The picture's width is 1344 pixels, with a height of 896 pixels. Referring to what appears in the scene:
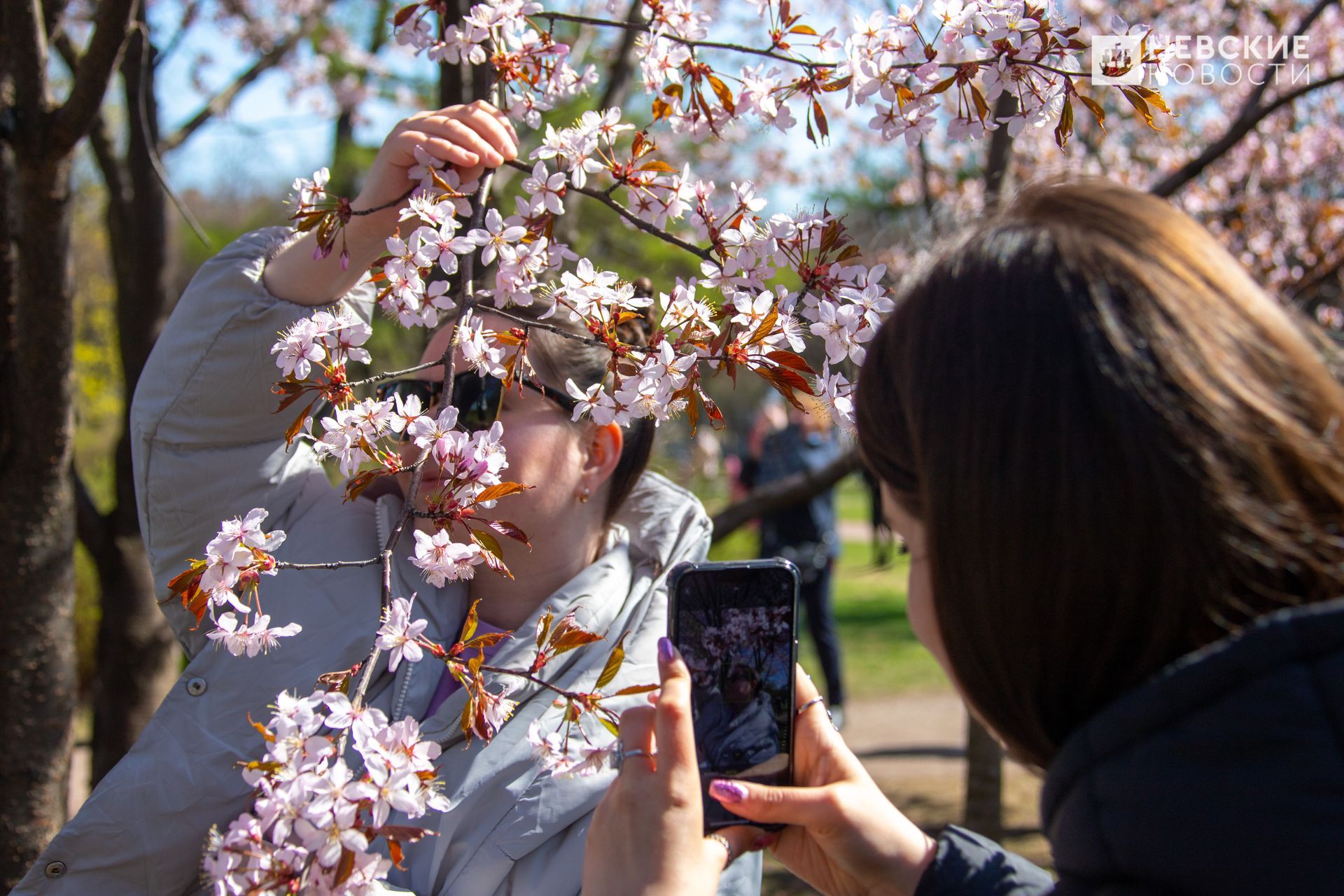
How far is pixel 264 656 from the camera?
1595 millimetres

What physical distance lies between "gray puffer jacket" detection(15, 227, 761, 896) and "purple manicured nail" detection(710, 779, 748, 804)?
382 mm

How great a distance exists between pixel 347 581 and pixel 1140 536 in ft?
4.09

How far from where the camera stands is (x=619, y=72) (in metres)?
3.34

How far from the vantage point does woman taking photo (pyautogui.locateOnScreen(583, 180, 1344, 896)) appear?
0.78 metres

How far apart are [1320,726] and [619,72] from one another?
9.92 feet

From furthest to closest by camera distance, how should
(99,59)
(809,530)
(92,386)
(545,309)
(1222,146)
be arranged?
1. (92,386)
2. (809,530)
3. (1222,146)
4. (99,59)
5. (545,309)

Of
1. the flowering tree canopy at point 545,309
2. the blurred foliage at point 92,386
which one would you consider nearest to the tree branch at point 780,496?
the flowering tree canopy at point 545,309

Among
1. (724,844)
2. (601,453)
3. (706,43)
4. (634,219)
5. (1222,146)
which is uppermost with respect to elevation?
(1222,146)

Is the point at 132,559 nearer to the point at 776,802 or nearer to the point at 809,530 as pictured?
the point at 776,802

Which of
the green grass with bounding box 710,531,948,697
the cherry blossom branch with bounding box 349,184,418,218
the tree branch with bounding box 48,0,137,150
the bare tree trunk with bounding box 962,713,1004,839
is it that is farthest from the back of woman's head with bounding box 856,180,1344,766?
the green grass with bounding box 710,531,948,697

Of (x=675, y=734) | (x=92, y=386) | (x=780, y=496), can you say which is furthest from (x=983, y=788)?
(x=92, y=386)

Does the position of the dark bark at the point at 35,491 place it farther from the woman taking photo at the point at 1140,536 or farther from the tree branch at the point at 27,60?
the woman taking photo at the point at 1140,536

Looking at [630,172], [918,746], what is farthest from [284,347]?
[918,746]

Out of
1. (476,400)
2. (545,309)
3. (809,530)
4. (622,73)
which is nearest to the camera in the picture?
(476,400)
